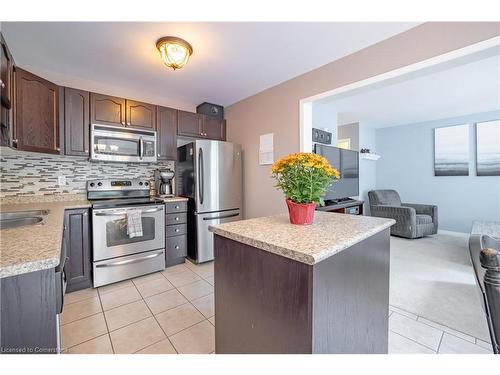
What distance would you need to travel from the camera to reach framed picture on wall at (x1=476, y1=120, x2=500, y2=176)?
4066 mm

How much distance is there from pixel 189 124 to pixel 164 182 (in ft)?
3.00

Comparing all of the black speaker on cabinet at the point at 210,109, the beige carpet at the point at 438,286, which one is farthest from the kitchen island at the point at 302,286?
the black speaker on cabinet at the point at 210,109

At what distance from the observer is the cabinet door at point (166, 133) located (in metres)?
2.99

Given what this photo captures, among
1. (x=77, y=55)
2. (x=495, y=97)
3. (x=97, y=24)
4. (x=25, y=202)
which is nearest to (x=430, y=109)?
(x=495, y=97)

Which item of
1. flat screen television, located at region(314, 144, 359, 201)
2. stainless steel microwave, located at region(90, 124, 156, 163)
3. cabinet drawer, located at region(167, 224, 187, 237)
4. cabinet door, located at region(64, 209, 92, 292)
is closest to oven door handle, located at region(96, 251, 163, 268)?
cabinet door, located at region(64, 209, 92, 292)

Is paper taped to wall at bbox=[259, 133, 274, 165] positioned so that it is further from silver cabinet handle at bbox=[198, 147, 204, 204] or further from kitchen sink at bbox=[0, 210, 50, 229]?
kitchen sink at bbox=[0, 210, 50, 229]

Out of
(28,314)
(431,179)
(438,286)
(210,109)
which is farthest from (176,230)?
Result: (431,179)

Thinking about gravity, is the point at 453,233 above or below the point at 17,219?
below

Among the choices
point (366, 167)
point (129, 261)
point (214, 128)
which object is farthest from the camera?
point (366, 167)

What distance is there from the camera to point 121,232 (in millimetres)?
2441

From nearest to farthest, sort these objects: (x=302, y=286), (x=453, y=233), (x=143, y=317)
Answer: (x=302, y=286), (x=143, y=317), (x=453, y=233)

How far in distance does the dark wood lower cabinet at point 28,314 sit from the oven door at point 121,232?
176 cm

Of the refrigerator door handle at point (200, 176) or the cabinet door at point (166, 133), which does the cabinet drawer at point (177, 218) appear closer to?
the refrigerator door handle at point (200, 176)

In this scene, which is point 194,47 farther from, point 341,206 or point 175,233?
point 341,206
